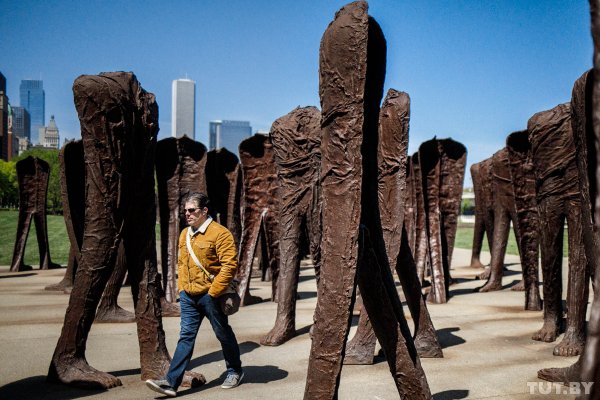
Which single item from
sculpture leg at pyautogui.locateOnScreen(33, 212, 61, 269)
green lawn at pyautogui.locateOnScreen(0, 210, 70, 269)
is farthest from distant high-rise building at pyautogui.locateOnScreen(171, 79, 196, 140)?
sculpture leg at pyautogui.locateOnScreen(33, 212, 61, 269)

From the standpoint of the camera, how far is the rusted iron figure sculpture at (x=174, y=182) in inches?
364

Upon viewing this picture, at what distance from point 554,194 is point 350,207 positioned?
13.1 ft

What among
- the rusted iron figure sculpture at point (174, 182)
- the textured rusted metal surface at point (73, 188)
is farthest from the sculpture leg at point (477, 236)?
the textured rusted metal surface at point (73, 188)

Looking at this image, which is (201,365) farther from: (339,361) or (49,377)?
(339,361)

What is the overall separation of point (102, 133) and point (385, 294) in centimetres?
249

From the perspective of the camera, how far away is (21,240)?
13805 mm

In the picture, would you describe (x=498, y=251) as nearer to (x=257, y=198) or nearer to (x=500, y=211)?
(x=500, y=211)

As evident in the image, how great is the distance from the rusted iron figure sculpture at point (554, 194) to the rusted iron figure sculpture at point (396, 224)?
1487 mm

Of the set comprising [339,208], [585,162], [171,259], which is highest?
[585,162]

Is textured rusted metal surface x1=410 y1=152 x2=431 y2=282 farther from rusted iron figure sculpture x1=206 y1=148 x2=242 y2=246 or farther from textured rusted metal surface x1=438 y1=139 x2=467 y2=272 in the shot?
rusted iron figure sculpture x1=206 y1=148 x2=242 y2=246

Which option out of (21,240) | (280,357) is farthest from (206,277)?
(21,240)

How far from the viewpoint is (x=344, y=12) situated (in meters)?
3.18

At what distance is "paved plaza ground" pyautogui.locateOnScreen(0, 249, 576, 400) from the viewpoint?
14.8 feet

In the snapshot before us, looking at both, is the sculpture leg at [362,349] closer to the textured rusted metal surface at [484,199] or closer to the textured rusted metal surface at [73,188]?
the textured rusted metal surface at [73,188]
